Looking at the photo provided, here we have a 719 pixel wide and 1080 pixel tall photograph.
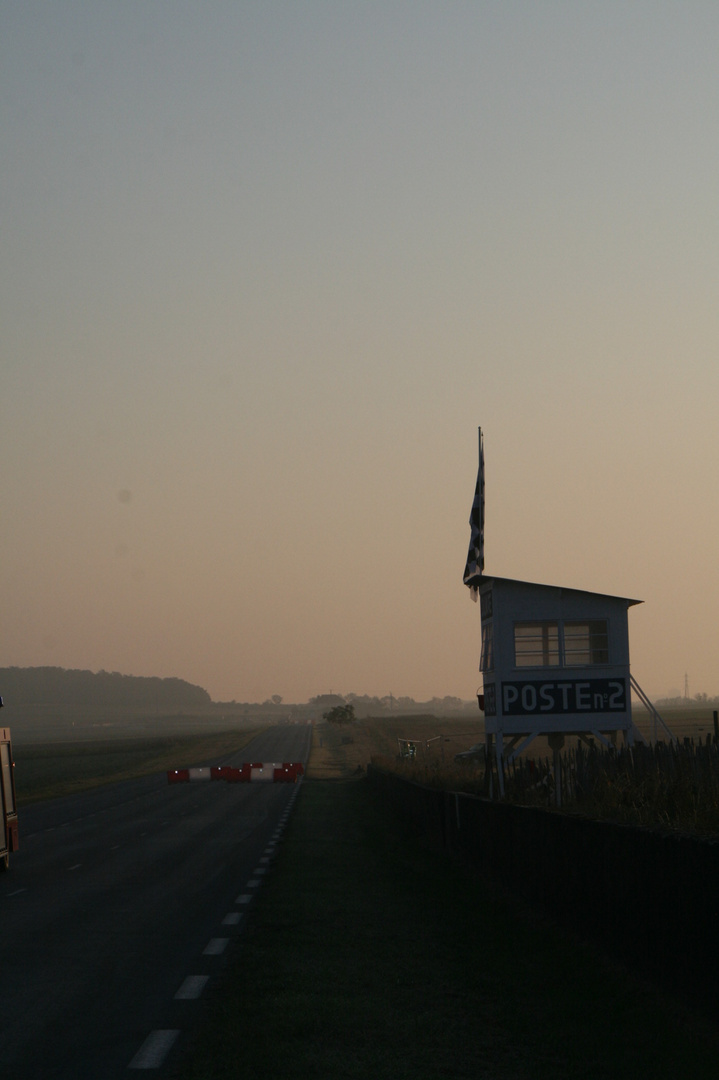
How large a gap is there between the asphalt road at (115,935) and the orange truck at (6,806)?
461 mm

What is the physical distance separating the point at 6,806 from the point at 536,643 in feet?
39.3

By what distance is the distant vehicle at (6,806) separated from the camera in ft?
75.6

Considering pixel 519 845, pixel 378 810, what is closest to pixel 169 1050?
pixel 519 845

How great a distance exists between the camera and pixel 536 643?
28.2m

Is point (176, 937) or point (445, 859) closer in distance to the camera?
point (176, 937)

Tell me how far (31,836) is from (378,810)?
10425 millimetres

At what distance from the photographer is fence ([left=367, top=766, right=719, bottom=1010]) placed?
28.0 ft

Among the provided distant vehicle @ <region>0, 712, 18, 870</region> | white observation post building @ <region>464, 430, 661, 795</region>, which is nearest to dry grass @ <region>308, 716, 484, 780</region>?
white observation post building @ <region>464, 430, 661, 795</region>

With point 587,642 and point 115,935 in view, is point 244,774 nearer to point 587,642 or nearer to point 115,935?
point 587,642

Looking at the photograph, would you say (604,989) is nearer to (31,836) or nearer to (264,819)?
(31,836)

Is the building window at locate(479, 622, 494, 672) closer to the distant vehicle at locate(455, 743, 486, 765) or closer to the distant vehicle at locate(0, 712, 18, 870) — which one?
the distant vehicle at locate(0, 712, 18, 870)

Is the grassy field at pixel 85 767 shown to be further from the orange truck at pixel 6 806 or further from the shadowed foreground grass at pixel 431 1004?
the shadowed foreground grass at pixel 431 1004

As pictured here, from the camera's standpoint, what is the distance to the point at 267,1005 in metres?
9.53

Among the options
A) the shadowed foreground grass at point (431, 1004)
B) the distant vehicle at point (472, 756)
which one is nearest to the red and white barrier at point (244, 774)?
the distant vehicle at point (472, 756)
